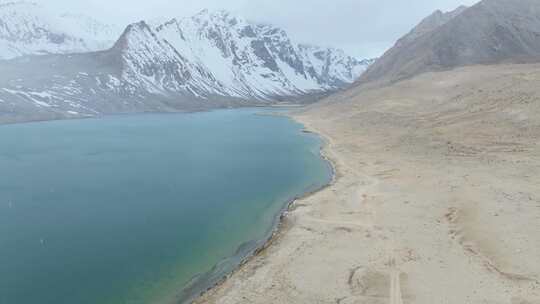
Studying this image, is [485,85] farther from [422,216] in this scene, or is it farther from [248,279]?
[248,279]

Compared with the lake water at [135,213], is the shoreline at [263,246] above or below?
below

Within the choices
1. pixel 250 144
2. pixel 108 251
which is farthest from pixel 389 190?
pixel 250 144

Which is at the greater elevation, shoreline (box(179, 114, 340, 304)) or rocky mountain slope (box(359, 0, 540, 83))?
rocky mountain slope (box(359, 0, 540, 83))

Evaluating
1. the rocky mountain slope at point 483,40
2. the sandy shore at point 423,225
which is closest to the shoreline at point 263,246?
the sandy shore at point 423,225

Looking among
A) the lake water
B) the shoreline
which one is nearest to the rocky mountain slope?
the lake water

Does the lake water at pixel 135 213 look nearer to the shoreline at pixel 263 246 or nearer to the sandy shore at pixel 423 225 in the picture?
the shoreline at pixel 263 246

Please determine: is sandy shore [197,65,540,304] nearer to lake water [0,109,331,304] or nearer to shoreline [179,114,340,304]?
shoreline [179,114,340,304]
